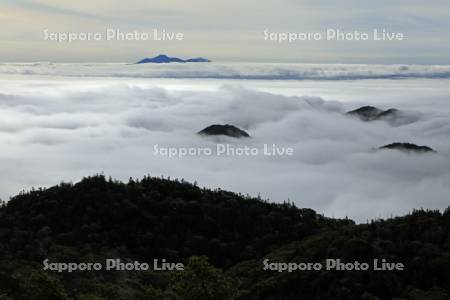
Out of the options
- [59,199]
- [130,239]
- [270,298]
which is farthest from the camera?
[59,199]

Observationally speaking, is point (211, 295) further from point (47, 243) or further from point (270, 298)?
point (47, 243)

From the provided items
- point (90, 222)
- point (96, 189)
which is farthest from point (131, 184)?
point (90, 222)

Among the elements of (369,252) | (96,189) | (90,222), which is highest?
(96,189)

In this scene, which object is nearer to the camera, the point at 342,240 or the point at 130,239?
the point at 342,240

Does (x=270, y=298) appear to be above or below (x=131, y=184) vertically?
below

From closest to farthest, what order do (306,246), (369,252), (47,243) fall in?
(369,252) < (306,246) < (47,243)

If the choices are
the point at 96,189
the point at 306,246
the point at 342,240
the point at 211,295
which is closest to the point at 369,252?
the point at 342,240
